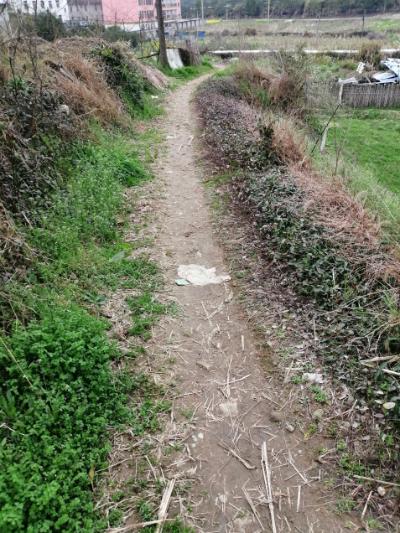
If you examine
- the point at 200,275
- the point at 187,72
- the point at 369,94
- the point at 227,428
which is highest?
the point at 187,72

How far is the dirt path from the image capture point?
232 centimetres

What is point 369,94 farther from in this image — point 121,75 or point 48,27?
point 48,27

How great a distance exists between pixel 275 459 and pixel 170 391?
92 cm

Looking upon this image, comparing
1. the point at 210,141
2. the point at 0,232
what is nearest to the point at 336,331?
the point at 0,232

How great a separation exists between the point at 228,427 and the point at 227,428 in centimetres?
1

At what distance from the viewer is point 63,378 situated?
267 cm

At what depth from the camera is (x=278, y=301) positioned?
391cm

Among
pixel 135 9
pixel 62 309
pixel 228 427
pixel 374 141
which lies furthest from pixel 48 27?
pixel 135 9

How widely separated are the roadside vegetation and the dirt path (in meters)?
0.26

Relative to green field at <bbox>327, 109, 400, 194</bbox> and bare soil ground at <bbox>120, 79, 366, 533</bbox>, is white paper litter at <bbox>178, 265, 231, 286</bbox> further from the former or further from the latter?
green field at <bbox>327, 109, 400, 194</bbox>

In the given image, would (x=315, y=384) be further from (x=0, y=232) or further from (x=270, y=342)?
(x=0, y=232)

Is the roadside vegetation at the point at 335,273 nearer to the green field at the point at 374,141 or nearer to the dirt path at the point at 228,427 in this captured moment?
the dirt path at the point at 228,427

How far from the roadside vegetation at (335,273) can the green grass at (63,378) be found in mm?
1398

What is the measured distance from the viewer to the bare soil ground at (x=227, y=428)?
7.61 ft
